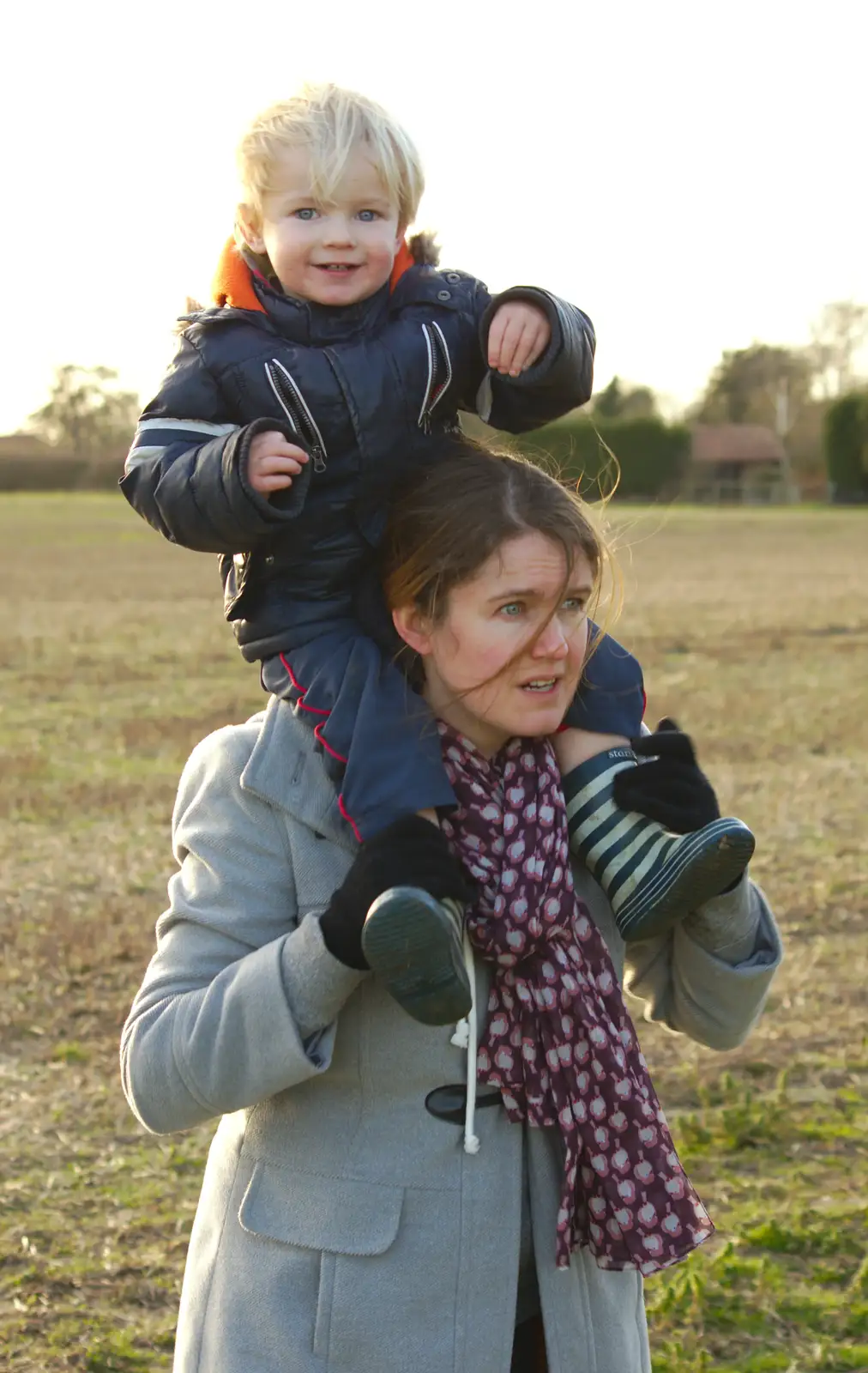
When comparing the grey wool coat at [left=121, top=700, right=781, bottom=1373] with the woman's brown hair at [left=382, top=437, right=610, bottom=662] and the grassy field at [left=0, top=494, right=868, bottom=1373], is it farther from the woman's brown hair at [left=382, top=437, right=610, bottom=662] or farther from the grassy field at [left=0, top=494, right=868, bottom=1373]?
the grassy field at [left=0, top=494, right=868, bottom=1373]

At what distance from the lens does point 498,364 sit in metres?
2.05

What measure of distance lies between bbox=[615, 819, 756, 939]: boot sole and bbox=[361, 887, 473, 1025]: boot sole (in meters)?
0.33

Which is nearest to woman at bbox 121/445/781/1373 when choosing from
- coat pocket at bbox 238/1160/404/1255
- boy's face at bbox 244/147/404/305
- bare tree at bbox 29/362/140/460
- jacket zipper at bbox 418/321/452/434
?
coat pocket at bbox 238/1160/404/1255

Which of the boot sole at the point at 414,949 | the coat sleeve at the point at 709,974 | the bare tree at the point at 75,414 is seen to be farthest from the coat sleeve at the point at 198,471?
the bare tree at the point at 75,414

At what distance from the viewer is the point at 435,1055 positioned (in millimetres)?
1912

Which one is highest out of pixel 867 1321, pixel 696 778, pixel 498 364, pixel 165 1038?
pixel 498 364

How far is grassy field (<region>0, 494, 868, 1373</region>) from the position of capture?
341 cm

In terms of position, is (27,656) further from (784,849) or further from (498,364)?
(498,364)

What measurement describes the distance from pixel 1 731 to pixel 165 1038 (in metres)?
7.90

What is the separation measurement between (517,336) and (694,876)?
677 millimetres

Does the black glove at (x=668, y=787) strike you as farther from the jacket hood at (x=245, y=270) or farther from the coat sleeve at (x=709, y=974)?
the jacket hood at (x=245, y=270)

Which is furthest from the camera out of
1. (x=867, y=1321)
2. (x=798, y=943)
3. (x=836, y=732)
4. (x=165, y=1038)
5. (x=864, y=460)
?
(x=864, y=460)

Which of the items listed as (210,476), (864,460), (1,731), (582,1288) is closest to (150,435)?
(210,476)

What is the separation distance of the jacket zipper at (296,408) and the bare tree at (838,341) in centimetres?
7662
